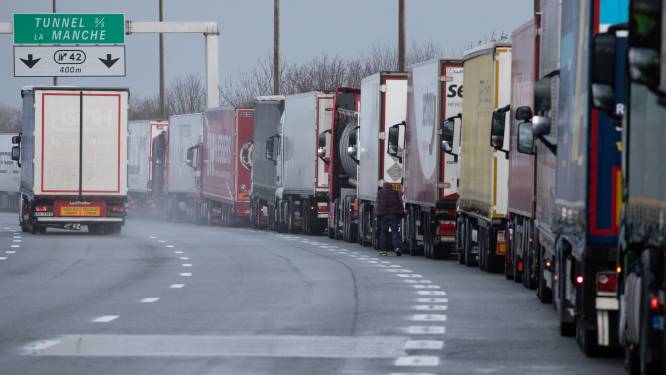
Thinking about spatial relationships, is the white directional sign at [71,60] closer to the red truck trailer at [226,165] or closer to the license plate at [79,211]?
the red truck trailer at [226,165]

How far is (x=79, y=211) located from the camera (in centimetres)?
4566

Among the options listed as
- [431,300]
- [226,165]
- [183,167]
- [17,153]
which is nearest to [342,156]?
[17,153]

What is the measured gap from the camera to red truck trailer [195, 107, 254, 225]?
180ft

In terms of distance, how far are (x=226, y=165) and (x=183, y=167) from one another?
9004 millimetres

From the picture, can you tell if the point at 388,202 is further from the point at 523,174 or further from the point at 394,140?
the point at 523,174

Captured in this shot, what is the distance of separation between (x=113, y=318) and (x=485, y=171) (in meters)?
11.0

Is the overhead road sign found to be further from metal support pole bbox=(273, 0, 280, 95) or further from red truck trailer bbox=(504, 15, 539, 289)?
red truck trailer bbox=(504, 15, 539, 289)

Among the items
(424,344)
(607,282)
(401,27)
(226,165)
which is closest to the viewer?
(607,282)

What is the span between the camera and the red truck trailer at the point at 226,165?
54.9 m

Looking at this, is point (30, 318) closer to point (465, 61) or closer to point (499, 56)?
point (499, 56)

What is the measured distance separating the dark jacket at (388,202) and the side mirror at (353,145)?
198 inches

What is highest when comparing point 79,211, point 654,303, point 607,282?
point 654,303

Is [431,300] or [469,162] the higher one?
[469,162]

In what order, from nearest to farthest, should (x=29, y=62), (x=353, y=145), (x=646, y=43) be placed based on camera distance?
1. (x=646, y=43)
2. (x=353, y=145)
3. (x=29, y=62)
